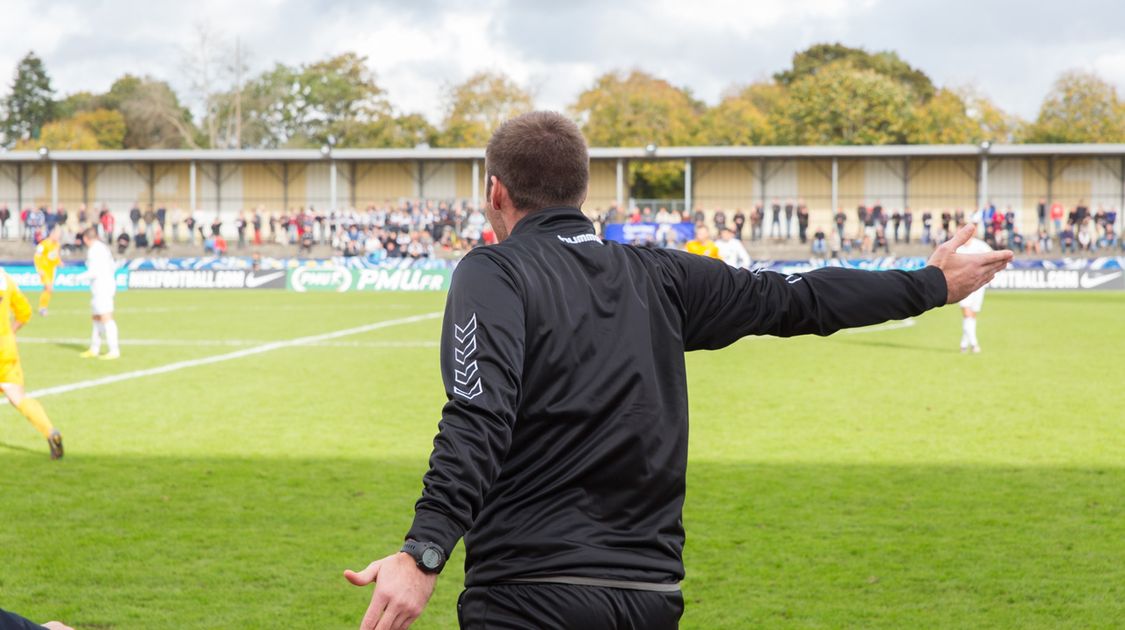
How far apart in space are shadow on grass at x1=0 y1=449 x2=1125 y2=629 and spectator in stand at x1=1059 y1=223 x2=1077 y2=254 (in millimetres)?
39379

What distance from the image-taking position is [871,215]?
156 feet

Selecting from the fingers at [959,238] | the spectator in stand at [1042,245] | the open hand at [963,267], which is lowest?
the open hand at [963,267]

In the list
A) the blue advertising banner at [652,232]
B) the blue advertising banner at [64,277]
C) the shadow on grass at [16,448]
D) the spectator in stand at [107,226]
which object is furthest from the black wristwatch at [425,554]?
the spectator in stand at [107,226]

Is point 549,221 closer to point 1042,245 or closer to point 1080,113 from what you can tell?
point 1042,245

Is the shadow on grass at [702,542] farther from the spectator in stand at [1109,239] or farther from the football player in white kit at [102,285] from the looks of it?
the spectator in stand at [1109,239]

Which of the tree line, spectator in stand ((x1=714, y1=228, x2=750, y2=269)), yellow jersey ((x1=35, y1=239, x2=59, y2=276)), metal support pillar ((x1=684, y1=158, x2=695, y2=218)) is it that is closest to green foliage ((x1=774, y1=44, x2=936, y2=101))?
the tree line

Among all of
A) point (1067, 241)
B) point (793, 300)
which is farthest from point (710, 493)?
point (1067, 241)

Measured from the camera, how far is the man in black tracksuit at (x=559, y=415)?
8.48 ft

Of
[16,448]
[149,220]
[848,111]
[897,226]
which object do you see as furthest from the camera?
[848,111]

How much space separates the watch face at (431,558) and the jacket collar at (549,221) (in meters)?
0.84

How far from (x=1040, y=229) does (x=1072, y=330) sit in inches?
1087

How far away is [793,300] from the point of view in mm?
3104

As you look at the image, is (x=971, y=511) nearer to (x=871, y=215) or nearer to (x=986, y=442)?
(x=986, y=442)

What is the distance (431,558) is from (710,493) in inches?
237
